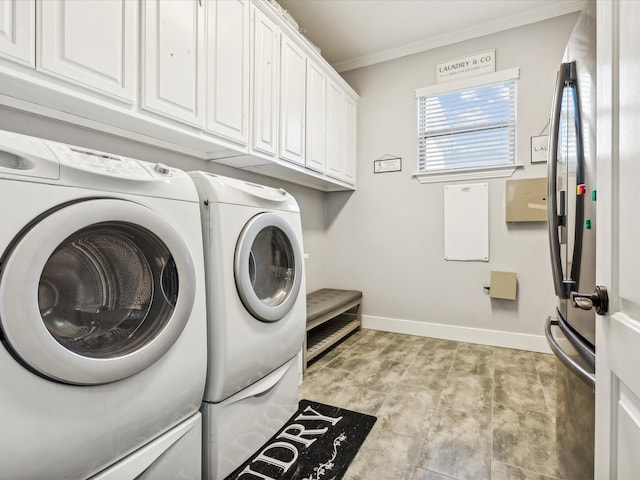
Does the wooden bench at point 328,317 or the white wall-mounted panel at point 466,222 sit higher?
the white wall-mounted panel at point 466,222

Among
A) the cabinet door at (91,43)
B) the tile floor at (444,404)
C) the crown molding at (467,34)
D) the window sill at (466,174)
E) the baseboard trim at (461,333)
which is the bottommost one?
the tile floor at (444,404)

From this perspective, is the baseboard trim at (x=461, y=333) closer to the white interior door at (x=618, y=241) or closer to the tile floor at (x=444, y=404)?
the tile floor at (x=444, y=404)

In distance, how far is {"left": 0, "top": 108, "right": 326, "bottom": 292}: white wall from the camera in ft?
4.26

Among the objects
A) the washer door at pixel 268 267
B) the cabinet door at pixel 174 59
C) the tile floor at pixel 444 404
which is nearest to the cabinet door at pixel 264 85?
the cabinet door at pixel 174 59

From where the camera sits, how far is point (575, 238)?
3.33ft

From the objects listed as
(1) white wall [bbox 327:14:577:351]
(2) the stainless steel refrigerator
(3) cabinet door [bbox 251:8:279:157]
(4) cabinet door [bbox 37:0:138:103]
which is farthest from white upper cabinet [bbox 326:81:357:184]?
(2) the stainless steel refrigerator

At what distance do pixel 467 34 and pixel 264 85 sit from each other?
6.78 feet

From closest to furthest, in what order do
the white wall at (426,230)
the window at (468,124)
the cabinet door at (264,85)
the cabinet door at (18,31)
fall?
the cabinet door at (18,31) < the cabinet door at (264,85) < the white wall at (426,230) < the window at (468,124)

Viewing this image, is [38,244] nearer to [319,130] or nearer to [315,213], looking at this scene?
[319,130]

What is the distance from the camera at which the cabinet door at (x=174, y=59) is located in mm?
1360

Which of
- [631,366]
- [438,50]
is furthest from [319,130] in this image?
[631,366]

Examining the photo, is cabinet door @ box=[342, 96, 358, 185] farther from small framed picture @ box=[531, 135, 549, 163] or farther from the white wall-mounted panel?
small framed picture @ box=[531, 135, 549, 163]

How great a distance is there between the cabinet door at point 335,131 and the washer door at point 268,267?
1328mm

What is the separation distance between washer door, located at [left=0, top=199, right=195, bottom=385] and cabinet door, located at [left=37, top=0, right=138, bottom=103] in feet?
2.05
